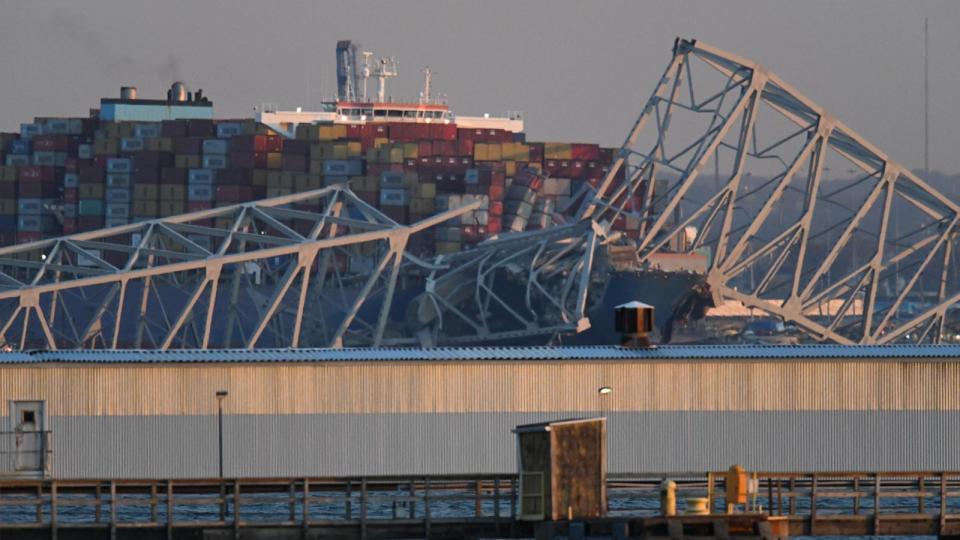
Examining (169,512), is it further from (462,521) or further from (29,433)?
(29,433)

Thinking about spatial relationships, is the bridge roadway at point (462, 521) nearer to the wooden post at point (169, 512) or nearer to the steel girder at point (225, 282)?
the wooden post at point (169, 512)

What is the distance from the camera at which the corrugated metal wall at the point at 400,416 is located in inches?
2370

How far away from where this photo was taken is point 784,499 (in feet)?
200

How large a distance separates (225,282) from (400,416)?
10906 cm

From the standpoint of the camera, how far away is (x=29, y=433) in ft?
198

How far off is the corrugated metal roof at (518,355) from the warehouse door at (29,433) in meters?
1.21

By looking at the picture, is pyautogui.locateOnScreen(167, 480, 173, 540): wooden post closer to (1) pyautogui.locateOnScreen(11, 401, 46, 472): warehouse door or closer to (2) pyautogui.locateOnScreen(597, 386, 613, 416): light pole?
(1) pyautogui.locateOnScreen(11, 401, 46, 472): warehouse door

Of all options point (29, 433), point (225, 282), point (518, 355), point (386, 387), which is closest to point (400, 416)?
point (386, 387)

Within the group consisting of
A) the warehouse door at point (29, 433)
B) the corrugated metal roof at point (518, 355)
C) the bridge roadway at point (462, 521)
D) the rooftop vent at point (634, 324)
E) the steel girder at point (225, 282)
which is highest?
the steel girder at point (225, 282)

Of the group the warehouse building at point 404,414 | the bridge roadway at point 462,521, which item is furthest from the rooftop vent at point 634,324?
the bridge roadway at point 462,521

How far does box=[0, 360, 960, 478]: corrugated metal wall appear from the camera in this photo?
197 feet

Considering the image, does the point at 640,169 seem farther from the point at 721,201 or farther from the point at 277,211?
the point at 277,211

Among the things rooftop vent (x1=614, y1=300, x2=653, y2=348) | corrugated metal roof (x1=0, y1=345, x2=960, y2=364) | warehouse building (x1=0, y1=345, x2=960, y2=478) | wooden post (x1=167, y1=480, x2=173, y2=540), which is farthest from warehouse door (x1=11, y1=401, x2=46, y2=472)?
rooftop vent (x1=614, y1=300, x2=653, y2=348)

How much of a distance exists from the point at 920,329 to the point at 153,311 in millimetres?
53015
